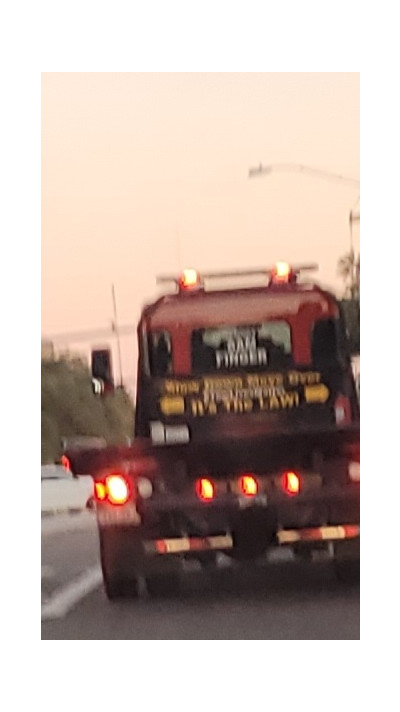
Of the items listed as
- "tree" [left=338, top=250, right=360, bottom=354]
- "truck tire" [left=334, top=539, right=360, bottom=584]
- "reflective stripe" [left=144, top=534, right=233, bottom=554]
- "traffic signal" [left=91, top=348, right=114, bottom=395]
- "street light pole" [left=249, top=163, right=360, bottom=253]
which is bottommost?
"truck tire" [left=334, top=539, right=360, bottom=584]

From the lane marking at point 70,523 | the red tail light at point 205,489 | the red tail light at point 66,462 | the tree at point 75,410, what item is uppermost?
the tree at point 75,410

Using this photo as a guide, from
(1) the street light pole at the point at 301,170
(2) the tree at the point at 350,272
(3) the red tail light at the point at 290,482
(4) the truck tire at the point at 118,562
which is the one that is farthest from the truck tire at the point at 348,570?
(1) the street light pole at the point at 301,170

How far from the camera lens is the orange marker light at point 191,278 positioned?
1.26m

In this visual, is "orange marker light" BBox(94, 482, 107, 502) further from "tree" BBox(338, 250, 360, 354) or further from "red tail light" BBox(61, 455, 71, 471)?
"tree" BBox(338, 250, 360, 354)

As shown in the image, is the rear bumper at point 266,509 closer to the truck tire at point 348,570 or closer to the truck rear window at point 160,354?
the truck tire at point 348,570

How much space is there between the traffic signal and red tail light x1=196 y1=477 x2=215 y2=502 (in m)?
0.22

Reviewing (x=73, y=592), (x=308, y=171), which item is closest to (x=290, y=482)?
(x=73, y=592)

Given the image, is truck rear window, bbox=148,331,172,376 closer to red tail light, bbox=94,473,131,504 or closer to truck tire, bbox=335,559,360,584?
red tail light, bbox=94,473,131,504

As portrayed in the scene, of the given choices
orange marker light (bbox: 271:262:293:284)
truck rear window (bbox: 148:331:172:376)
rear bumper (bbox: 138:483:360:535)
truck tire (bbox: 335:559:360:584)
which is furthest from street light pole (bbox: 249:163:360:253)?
truck tire (bbox: 335:559:360:584)

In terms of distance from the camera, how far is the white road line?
1.26 m

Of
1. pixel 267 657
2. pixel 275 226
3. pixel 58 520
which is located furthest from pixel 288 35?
pixel 267 657

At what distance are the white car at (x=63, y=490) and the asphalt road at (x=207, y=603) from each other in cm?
3

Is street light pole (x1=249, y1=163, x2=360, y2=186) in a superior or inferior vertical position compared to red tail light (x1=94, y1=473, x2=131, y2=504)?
superior

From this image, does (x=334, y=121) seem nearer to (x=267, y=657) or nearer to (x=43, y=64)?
(x=43, y=64)
